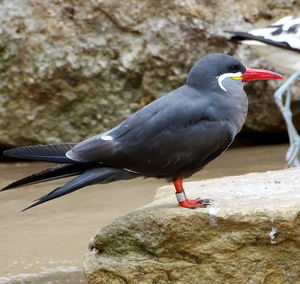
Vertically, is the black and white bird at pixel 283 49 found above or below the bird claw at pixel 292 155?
above

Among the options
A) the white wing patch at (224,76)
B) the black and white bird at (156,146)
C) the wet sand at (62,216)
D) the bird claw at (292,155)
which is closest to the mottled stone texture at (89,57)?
the wet sand at (62,216)

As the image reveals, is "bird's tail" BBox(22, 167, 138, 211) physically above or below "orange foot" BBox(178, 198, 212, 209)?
above

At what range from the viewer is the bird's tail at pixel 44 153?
3709mm

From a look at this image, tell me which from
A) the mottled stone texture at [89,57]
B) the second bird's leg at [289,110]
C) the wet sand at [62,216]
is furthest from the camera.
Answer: the mottled stone texture at [89,57]

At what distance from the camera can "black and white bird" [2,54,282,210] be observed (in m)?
3.71

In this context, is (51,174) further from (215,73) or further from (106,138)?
(215,73)

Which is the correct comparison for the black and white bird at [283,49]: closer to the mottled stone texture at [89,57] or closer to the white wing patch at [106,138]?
the mottled stone texture at [89,57]

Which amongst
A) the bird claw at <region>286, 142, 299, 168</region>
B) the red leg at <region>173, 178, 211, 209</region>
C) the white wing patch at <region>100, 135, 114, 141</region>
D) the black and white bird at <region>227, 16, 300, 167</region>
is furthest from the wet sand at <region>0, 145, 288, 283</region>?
the white wing patch at <region>100, 135, 114, 141</region>

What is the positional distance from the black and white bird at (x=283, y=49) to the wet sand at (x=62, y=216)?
30 centimetres

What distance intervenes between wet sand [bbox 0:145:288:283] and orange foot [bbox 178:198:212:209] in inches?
35.0

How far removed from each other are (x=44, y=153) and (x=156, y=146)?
0.52m

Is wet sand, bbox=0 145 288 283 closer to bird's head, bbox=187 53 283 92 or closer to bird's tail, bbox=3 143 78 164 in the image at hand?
bird's tail, bbox=3 143 78 164

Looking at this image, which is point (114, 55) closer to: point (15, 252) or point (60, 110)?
point (60, 110)

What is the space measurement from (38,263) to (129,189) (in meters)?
1.59
